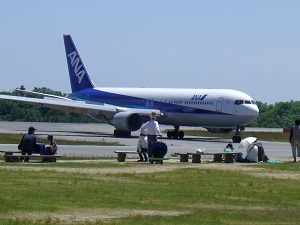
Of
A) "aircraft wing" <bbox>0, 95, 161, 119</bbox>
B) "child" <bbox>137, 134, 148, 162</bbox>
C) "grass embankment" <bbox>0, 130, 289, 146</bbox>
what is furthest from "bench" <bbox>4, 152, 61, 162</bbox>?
"aircraft wing" <bbox>0, 95, 161, 119</bbox>

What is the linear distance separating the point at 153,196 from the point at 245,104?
127 ft

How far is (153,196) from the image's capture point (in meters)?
19.4

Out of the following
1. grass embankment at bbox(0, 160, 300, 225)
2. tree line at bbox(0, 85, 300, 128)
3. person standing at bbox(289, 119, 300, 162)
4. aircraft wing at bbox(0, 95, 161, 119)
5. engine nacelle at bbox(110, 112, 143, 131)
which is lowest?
grass embankment at bbox(0, 160, 300, 225)

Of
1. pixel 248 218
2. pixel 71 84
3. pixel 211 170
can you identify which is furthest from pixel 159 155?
pixel 71 84

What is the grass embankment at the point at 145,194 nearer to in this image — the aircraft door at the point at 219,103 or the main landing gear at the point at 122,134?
the aircraft door at the point at 219,103

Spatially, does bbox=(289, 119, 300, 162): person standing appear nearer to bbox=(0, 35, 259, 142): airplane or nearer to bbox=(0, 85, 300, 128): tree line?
bbox=(0, 35, 259, 142): airplane

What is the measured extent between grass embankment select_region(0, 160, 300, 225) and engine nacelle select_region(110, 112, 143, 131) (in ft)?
103

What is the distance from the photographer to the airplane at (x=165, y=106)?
57.8 meters

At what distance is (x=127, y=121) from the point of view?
196 feet

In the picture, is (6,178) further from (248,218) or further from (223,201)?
(248,218)

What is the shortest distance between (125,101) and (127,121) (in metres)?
4.45

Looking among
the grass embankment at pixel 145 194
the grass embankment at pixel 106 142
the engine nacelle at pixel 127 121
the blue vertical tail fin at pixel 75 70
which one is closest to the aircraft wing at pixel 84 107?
the engine nacelle at pixel 127 121

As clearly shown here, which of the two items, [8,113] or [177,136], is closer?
[177,136]

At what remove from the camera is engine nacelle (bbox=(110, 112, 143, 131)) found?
59.7 metres
